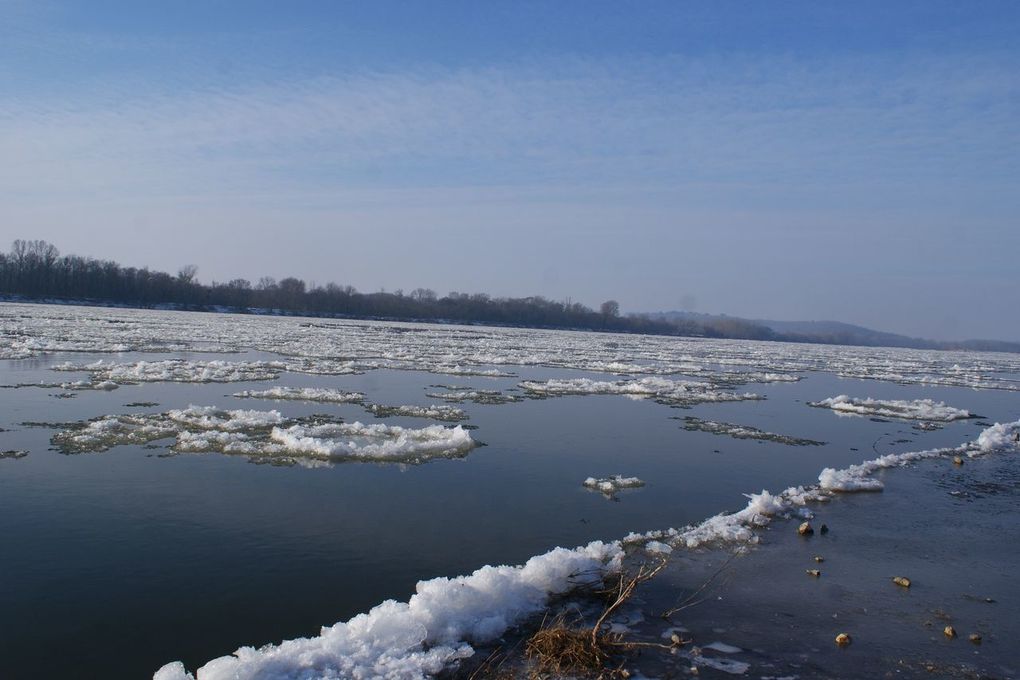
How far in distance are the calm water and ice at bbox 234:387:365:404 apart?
0.94m

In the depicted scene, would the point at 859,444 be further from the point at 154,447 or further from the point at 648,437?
the point at 154,447

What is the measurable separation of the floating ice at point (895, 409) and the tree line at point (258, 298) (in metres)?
81.9

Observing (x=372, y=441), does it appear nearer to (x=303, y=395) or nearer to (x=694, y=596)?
(x=303, y=395)

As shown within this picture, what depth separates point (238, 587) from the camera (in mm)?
6031

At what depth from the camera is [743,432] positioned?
615 inches

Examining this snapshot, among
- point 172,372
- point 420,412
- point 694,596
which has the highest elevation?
point 172,372

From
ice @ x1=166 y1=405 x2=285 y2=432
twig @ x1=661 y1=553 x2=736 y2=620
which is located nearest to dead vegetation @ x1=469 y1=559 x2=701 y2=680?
twig @ x1=661 y1=553 x2=736 y2=620

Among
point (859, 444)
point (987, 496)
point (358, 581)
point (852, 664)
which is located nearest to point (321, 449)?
point (358, 581)

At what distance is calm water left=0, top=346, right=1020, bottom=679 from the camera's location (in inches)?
211

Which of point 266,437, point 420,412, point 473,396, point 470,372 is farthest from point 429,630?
point 470,372

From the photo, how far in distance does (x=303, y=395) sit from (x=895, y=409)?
18.1 m

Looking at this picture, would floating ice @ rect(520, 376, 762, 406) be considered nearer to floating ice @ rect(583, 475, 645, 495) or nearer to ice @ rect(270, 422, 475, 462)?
ice @ rect(270, 422, 475, 462)

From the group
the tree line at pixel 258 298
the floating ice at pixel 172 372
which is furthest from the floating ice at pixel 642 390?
the tree line at pixel 258 298

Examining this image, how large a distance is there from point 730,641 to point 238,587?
4066mm
